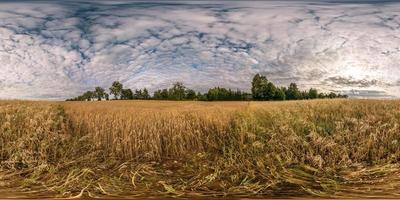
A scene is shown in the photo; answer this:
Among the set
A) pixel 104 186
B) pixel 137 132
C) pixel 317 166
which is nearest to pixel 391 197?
pixel 317 166

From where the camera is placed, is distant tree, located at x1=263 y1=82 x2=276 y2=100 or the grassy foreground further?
distant tree, located at x1=263 y1=82 x2=276 y2=100

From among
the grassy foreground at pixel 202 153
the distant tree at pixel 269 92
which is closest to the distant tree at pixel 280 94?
the distant tree at pixel 269 92

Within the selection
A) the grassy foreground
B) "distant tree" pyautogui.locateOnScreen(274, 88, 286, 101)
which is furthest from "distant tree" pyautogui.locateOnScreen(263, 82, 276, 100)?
the grassy foreground

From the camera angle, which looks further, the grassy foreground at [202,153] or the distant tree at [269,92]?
the distant tree at [269,92]

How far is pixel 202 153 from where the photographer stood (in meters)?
11.8

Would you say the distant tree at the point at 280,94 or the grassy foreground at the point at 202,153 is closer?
the grassy foreground at the point at 202,153

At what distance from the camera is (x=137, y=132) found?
1231cm

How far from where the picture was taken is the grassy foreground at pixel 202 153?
993cm

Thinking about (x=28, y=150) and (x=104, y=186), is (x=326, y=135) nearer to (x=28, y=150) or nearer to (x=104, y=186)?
(x=104, y=186)

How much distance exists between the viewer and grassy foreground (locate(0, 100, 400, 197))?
9930 mm

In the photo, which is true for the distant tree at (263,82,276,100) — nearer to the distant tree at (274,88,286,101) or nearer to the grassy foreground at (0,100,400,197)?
the distant tree at (274,88,286,101)

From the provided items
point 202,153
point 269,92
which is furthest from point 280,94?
point 202,153

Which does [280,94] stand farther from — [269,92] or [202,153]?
[202,153]

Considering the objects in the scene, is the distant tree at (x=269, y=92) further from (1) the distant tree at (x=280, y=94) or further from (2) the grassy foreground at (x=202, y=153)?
(2) the grassy foreground at (x=202, y=153)
